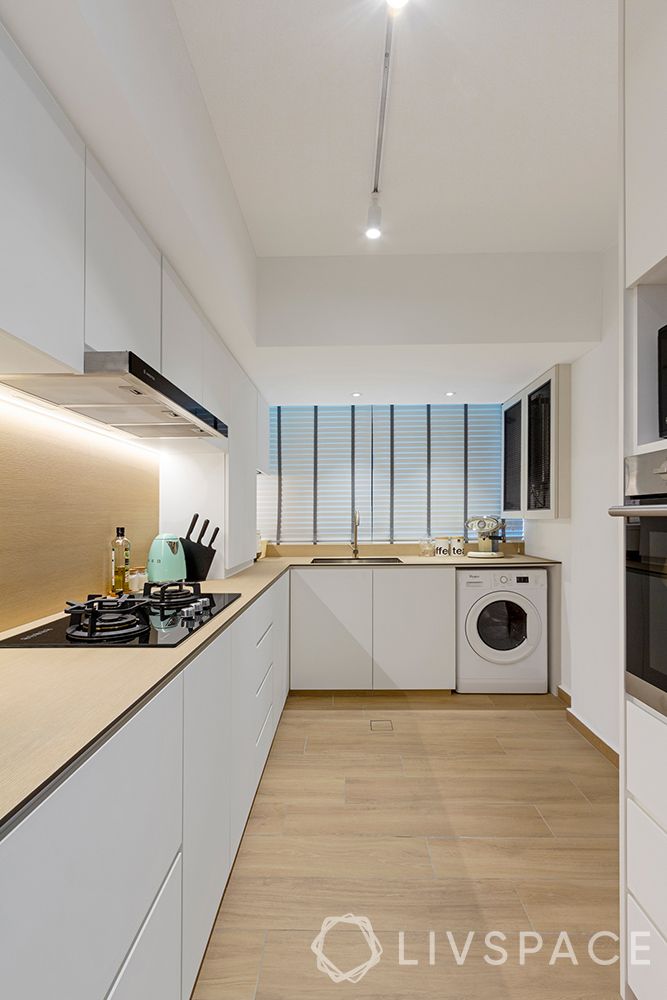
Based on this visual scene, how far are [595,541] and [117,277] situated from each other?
2.79m

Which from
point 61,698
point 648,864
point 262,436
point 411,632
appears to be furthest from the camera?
point 262,436

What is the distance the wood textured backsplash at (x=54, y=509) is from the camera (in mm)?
1690

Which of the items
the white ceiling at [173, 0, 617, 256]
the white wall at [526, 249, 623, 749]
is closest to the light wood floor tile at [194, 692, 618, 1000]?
the white wall at [526, 249, 623, 749]

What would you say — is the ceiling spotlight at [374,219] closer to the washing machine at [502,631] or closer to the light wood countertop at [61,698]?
the light wood countertop at [61,698]

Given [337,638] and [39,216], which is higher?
[39,216]

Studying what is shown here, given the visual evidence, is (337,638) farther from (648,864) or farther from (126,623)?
(648,864)

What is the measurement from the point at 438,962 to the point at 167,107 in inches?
96.6

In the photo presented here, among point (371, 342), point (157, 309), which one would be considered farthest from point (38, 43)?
point (371, 342)

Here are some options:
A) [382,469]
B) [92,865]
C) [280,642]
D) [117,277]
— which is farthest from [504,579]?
[92,865]

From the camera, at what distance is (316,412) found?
5000mm

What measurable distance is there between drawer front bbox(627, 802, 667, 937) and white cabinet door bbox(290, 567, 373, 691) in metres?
2.66

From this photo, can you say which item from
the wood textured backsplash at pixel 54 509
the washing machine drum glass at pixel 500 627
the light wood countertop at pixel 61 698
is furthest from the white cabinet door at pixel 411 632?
the light wood countertop at pixel 61 698

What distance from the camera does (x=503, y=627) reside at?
13.3ft

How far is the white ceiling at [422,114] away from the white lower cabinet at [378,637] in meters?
2.22
